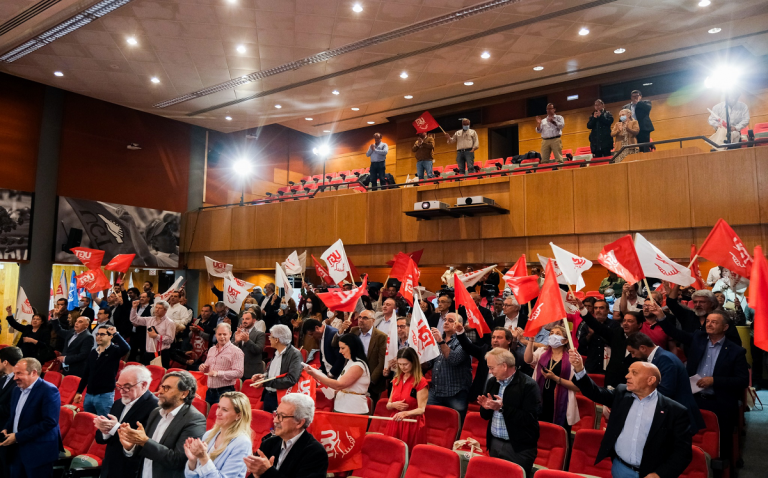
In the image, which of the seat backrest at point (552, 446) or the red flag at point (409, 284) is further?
the red flag at point (409, 284)

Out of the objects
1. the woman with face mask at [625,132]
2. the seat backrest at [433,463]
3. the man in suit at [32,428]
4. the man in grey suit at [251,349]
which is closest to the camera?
the seat backrest at [433,463]

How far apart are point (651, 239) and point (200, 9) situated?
9310 mm

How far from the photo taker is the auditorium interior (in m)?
10.1

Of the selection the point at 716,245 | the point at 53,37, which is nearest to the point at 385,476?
the point at 716,245

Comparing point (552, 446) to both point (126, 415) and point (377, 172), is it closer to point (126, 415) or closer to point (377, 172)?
point (126, 415)

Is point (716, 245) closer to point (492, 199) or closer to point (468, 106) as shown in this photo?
point (492, 199)

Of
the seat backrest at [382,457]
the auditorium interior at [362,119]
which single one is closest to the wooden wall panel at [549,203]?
the auditorium interior at [362,119]

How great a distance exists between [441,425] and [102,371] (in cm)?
386

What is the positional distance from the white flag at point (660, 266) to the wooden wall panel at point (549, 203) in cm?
447

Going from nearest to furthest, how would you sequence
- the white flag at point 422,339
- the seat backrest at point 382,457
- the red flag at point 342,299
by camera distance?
the seat backrest at point 382,457
the white flag at point 422,339
the red flag at point 342,299

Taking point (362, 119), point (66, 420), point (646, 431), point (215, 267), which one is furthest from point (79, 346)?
point (362, 119)

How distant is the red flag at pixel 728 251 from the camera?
562cm

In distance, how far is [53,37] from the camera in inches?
448

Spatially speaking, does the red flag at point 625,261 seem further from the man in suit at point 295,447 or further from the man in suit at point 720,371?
the man in suit at point 295,447
